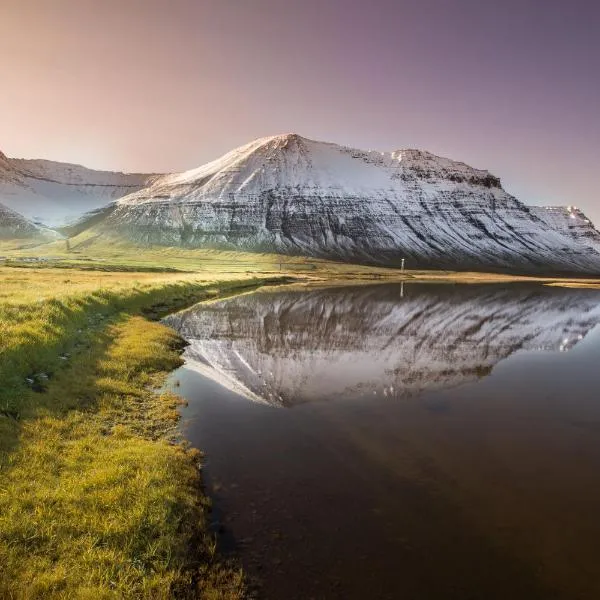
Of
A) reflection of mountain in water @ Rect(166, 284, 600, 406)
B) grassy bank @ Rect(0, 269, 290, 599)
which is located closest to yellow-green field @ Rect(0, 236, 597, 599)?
grassy bank @ Rect(0, 269, 290, 599)

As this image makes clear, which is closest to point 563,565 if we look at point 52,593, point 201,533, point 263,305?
point 201,533

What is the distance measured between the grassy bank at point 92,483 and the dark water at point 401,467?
1.17m

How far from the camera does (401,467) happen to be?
1519cm

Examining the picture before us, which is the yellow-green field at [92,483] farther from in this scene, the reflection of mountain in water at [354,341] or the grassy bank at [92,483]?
the reflection of mountain in water at [354,341]

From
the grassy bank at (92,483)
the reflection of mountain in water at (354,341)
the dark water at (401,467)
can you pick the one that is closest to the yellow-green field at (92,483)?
the grassy bank at (92,483)

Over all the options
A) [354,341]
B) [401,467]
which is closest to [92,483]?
[401,467]

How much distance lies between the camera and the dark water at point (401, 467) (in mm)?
10297

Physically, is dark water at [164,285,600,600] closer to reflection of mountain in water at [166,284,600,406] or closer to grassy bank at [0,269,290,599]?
reflection of mountain in water at [166,284,600,406]

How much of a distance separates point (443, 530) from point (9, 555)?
32.2ft

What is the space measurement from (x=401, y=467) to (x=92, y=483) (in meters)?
9.38

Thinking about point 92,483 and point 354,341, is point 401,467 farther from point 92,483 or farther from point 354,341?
point 354,341

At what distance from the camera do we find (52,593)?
27.2 feet

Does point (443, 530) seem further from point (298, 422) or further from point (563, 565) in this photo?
point (298, 422)

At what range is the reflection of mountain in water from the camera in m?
26.1
